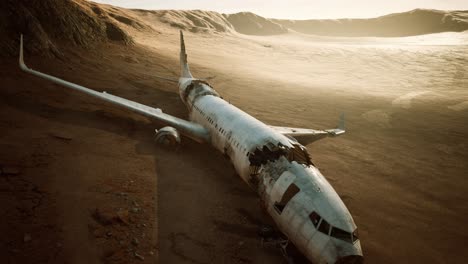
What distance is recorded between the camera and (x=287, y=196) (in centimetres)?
1225

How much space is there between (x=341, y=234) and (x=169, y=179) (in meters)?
9.98

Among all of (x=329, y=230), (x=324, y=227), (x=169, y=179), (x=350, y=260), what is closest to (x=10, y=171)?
(x=169, y=179)

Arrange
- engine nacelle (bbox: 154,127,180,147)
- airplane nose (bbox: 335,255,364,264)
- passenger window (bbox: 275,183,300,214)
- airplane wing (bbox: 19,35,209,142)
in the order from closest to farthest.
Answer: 1. airplane nose (bbox: 335,255,364,264)
2. passenger window (bbox: 275,183,300,214)
3. engine nacelle (bbox: 154,127,180,147)
4. airplane wing (bbox: 19,35,209,142)

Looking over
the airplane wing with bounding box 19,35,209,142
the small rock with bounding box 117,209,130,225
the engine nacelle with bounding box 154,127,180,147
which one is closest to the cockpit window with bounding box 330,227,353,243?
the small rock with bounding box 117,209,130,225

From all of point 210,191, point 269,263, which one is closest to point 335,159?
point 210,191

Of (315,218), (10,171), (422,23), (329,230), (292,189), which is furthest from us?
(422,23)

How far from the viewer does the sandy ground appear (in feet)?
38.3

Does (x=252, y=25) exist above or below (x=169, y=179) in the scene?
above

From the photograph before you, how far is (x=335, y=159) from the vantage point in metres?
23.0

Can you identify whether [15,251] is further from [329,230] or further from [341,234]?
[341,234]

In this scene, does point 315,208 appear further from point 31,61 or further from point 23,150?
point 31,61

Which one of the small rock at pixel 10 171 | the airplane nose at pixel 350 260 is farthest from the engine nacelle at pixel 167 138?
the airplane nose at pixel 350 260

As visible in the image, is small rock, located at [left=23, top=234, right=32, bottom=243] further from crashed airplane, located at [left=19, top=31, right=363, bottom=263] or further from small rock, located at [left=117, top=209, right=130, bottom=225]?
crashed airplane, located at [left=19, top=31, right=363, bottom=263]

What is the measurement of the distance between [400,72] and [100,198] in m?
81.0
